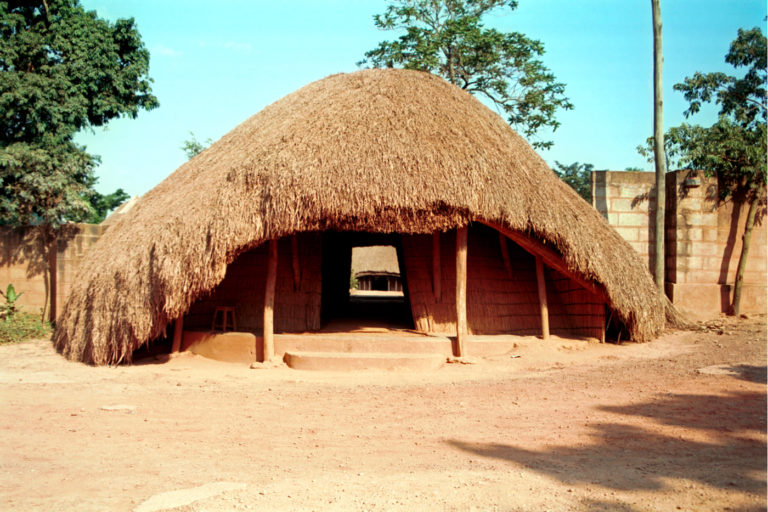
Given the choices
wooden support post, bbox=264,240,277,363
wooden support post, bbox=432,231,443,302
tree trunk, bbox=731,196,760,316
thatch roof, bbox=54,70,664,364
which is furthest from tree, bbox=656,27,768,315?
wooden support post, bbox=264,240,277,363

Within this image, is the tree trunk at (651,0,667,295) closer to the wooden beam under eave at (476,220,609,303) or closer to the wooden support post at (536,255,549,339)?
the wooden beam under eave at (476,220,609,303)

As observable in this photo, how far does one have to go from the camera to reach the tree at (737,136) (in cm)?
1100

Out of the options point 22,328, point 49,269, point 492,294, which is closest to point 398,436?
point 492,294

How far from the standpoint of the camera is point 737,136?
11.2 metres

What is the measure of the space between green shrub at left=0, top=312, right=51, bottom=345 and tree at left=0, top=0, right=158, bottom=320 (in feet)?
1.57

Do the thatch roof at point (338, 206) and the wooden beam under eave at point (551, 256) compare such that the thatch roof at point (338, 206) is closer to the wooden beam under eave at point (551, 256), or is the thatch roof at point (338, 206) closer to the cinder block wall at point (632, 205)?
the wooden beam under eave at point (551, 256)

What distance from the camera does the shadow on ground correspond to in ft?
13.8

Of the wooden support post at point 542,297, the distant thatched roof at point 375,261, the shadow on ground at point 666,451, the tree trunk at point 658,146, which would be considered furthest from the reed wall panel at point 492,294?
the distant thatched roof at point 375,261

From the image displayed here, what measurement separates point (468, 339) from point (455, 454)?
4372mm

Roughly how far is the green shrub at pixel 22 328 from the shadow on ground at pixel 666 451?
8.81 meters

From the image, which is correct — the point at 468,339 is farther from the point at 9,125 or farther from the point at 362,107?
the point at 9,125

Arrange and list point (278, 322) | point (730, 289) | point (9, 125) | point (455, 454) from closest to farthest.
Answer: point (455, 454)
point (278, 322)
point (730, 289)
point (9, 125)

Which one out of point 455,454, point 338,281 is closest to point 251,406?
point 455,454

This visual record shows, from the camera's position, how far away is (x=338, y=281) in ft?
45.4
